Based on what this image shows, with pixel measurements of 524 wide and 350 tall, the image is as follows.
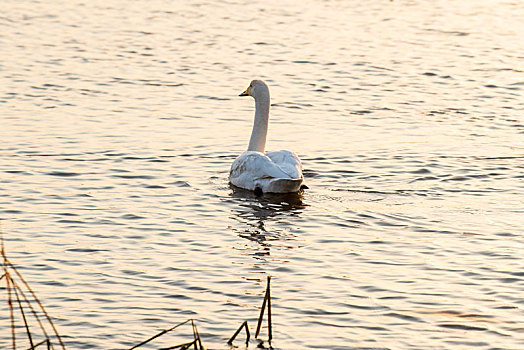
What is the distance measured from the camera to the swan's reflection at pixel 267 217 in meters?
11.7

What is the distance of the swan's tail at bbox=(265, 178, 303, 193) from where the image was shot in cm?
1366

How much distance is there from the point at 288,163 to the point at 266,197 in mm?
554

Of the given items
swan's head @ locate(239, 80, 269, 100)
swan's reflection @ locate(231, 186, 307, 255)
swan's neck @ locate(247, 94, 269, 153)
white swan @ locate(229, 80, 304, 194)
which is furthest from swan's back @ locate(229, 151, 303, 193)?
swan's head @ locate(239, 80, 269, 100)

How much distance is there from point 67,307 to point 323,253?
3.08 meters

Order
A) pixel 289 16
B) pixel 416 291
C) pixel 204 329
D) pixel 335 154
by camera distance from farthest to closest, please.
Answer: pixel 289 16, pixel 335 154, pixel 416 291, pixel 204 329

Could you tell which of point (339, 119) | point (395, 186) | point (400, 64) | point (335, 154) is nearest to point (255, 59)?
point (400, 64)

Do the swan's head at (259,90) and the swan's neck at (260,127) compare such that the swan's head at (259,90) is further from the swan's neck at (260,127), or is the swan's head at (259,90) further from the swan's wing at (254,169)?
the swan's wing at (254,169)

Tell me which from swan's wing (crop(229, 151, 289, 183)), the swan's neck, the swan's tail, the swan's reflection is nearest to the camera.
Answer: the swan's reflection

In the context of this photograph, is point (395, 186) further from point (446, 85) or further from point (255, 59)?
point (255, 59)

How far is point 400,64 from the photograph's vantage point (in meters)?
23.4

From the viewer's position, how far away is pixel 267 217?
12844mm

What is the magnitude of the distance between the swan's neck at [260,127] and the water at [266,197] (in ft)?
1.99

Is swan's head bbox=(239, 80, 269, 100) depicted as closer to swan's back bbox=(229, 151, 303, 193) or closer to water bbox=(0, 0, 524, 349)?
A: water bbox=(0, 0, 524, 349)

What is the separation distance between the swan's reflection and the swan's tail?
9cm
